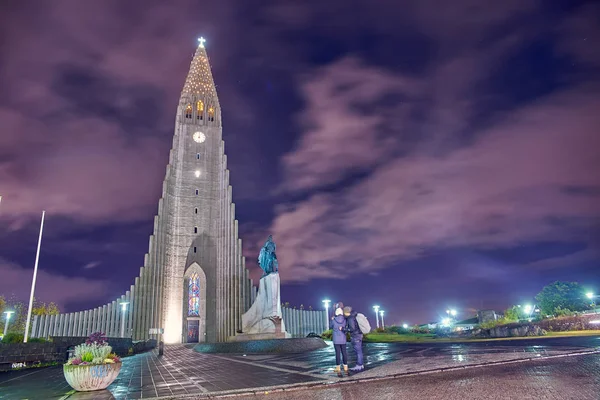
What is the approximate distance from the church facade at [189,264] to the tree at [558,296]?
1378 inches

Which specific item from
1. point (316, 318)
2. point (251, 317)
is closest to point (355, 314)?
point (251, 317)

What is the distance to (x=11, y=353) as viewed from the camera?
41.7ft

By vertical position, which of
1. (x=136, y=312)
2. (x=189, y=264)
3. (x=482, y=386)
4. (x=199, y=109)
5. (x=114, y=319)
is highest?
(x=199, y=109)

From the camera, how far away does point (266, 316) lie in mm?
23828

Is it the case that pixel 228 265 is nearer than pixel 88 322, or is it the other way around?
pixel 88 322

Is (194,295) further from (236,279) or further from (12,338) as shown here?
(12,338)

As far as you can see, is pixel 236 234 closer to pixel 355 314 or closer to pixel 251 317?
pixel 251 317

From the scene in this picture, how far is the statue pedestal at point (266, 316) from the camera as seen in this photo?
2285cm

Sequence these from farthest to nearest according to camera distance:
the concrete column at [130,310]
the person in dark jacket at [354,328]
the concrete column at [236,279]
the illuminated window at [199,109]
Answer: the illuminated window at [199,109]
the concrete column at [236,279]
the concrete column at [130,310]
the person in dark jacket at [354,328]

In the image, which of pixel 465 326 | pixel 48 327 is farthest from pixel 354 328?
pixel 48 327

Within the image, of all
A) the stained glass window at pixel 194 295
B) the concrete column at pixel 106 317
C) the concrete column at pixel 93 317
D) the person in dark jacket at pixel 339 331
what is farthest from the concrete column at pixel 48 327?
the person in dark jacket at pixel 339 331

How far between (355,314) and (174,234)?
126 ft

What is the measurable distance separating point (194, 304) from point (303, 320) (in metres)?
14.0

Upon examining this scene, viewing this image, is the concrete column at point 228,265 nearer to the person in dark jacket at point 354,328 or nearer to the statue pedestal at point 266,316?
the statue pedestal at point 266,316
